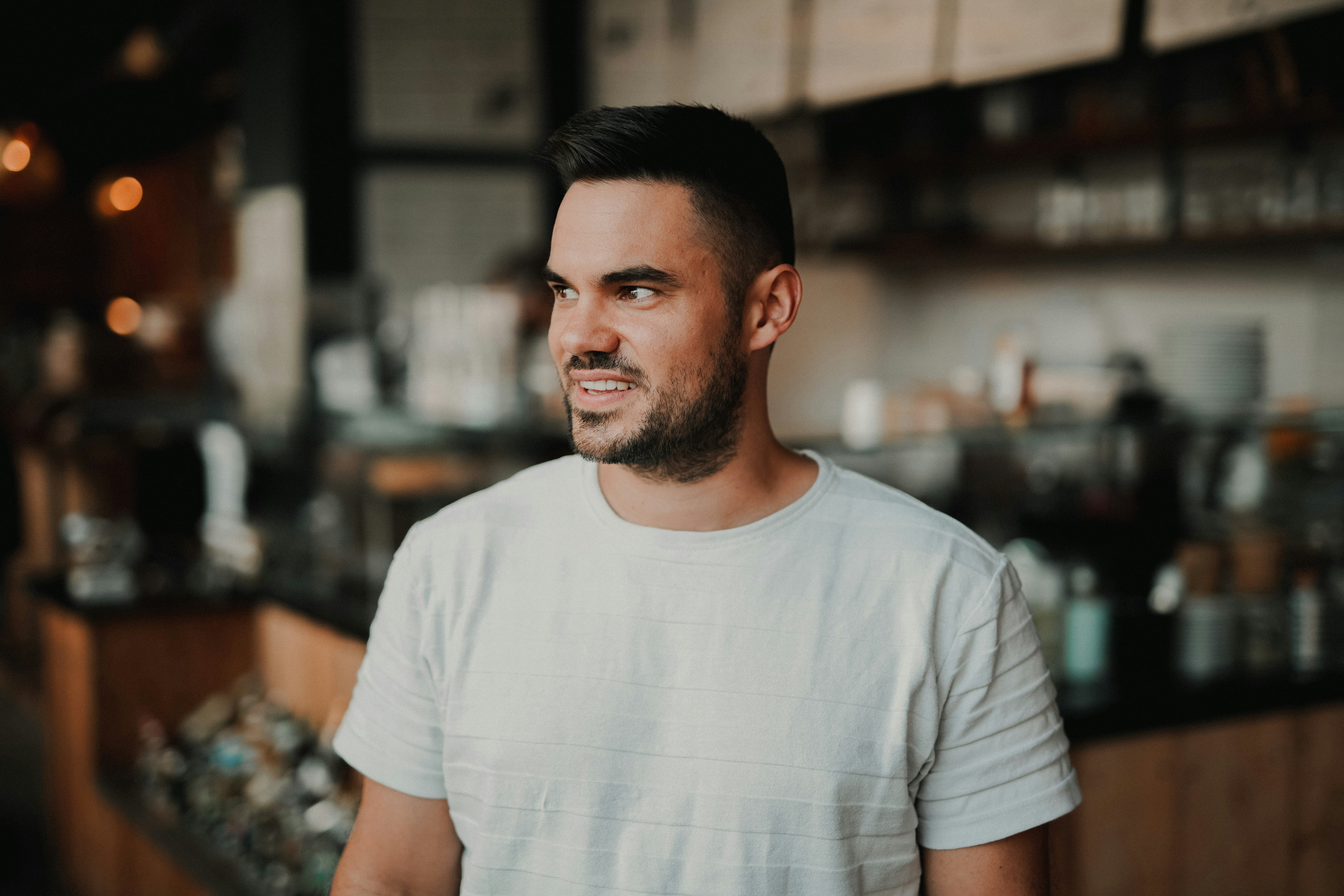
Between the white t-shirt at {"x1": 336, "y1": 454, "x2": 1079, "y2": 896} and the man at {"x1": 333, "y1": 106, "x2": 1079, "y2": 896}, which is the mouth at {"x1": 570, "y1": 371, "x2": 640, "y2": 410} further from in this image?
the white t-shirt at {"x1": 336, "y1": 454, "x2": 1079, "y2": 896}

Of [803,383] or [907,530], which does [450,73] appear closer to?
[803,383]

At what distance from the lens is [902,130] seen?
15.5ft

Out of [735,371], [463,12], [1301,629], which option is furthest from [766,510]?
[463,12]

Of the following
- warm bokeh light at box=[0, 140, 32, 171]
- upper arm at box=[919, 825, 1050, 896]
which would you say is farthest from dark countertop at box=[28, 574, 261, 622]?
warm bokeh light at box=[0, 140, 32, 171]

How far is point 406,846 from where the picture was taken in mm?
1284

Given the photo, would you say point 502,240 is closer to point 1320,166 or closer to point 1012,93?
point 1012,93

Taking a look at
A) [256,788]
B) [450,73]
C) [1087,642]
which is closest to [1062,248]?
[1087,642]

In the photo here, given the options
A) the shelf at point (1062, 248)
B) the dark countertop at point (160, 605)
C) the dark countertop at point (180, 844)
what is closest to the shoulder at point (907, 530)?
the dark countertop at point (180, 844)

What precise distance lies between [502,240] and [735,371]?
4.45 m

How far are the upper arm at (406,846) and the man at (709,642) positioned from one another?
0.02 metres

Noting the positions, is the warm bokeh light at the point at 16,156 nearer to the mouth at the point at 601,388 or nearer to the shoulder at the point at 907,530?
the mouth at the point at 601,388

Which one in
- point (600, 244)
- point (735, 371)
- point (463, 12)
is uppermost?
point (463, 12)

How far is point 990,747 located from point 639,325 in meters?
0.53

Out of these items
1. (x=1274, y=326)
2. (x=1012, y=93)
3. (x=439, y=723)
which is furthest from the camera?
(x=1012, y=93)
